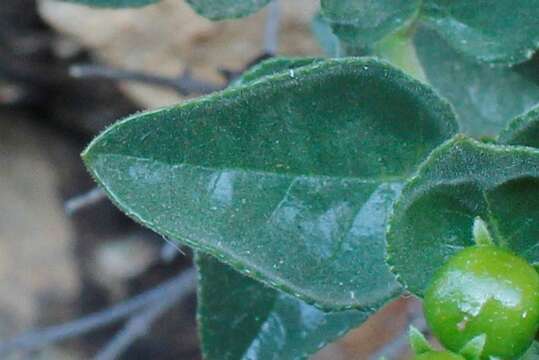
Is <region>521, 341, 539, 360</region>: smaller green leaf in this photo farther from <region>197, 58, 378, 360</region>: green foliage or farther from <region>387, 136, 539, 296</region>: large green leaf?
<region>197, 58, 378, 360</region>: green foliage

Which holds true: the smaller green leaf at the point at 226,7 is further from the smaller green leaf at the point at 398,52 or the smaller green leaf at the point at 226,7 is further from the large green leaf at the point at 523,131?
the large green leaf at the point at 523,131

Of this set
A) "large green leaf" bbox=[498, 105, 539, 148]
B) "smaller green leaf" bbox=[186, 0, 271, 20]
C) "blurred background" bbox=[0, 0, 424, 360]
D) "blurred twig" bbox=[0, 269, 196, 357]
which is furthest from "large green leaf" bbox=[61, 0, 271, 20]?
"blurred background" bbox=[0, 0, 424, 360]

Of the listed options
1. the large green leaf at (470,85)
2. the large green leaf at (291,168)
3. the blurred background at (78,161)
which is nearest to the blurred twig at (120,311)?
the blurred background at (78,161)

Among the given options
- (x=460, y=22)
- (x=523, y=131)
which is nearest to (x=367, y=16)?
(x=460, y=22)

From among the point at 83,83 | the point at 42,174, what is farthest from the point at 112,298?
the point at 83,83

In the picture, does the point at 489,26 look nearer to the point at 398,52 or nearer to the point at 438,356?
the point at 398,52
